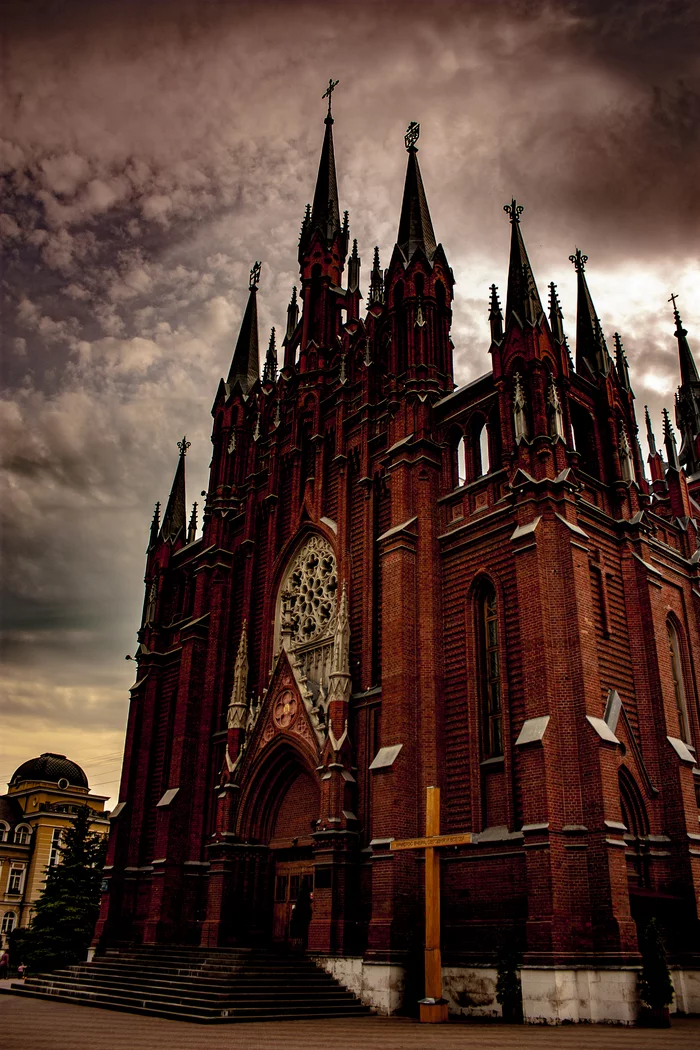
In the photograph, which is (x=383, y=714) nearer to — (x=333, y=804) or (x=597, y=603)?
(x=333, y=804)

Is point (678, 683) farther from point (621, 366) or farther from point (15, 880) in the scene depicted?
point (15, 880)

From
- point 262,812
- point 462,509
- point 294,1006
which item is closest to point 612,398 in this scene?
point 462,509

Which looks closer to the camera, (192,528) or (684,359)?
(192,528)

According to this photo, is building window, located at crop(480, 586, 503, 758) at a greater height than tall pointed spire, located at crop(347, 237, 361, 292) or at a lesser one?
lesser

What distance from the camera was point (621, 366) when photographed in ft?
93.0

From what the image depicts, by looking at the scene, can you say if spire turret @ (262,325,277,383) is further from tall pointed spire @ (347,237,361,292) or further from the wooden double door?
the wooden double door

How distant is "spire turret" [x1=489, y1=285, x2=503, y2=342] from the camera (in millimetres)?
26047

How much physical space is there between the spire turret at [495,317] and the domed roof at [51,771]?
57.6 m

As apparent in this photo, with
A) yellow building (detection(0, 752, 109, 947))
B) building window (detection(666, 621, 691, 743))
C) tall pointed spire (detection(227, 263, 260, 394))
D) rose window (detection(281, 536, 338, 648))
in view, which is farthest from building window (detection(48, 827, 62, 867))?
building window (detection(666, 621, 691, 743))

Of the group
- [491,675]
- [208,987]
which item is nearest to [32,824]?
[208,987]

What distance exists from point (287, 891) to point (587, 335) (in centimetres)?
2069

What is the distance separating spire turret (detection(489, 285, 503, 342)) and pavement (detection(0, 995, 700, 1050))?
59.8ft

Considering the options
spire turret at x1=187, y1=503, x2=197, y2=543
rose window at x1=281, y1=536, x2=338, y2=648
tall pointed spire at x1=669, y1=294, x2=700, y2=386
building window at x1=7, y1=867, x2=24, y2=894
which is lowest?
building window at x1=7, y1=867, x2=24, y2=894

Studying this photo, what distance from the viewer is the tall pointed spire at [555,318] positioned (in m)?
25.5
